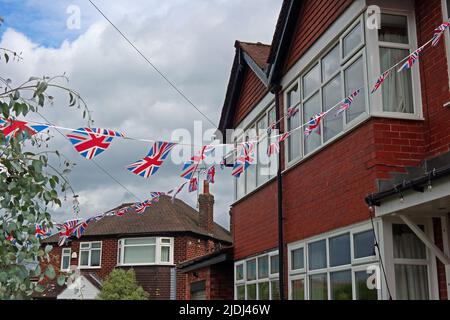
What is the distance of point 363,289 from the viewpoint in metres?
7.35

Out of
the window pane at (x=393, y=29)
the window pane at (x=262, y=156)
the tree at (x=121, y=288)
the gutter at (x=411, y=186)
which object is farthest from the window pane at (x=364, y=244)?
the tree at (x=121, y=288)

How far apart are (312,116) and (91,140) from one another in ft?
11.7

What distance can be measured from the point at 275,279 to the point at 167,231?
19972mm

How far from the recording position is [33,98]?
10.3 feet

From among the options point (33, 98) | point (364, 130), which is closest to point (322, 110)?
point (364, 130)

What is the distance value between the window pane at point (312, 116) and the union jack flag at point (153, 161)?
2.23 m

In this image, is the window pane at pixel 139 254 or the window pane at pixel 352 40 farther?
the window pane at pixel 139 254

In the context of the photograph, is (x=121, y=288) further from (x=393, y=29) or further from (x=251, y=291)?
(x=393, y=29)

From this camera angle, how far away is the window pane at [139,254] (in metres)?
30.3

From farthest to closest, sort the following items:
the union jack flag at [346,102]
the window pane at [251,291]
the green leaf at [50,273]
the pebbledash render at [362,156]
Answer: the window pane at [251,291] < the union jack flag at [346,102] < the pebbledash render at [362,156] < the green leaf at [50,273]

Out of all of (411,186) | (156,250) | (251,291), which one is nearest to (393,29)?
(411,186)

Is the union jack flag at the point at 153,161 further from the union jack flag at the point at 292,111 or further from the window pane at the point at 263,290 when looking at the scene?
the window pane at the point at 263,290

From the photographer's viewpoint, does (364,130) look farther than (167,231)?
No
